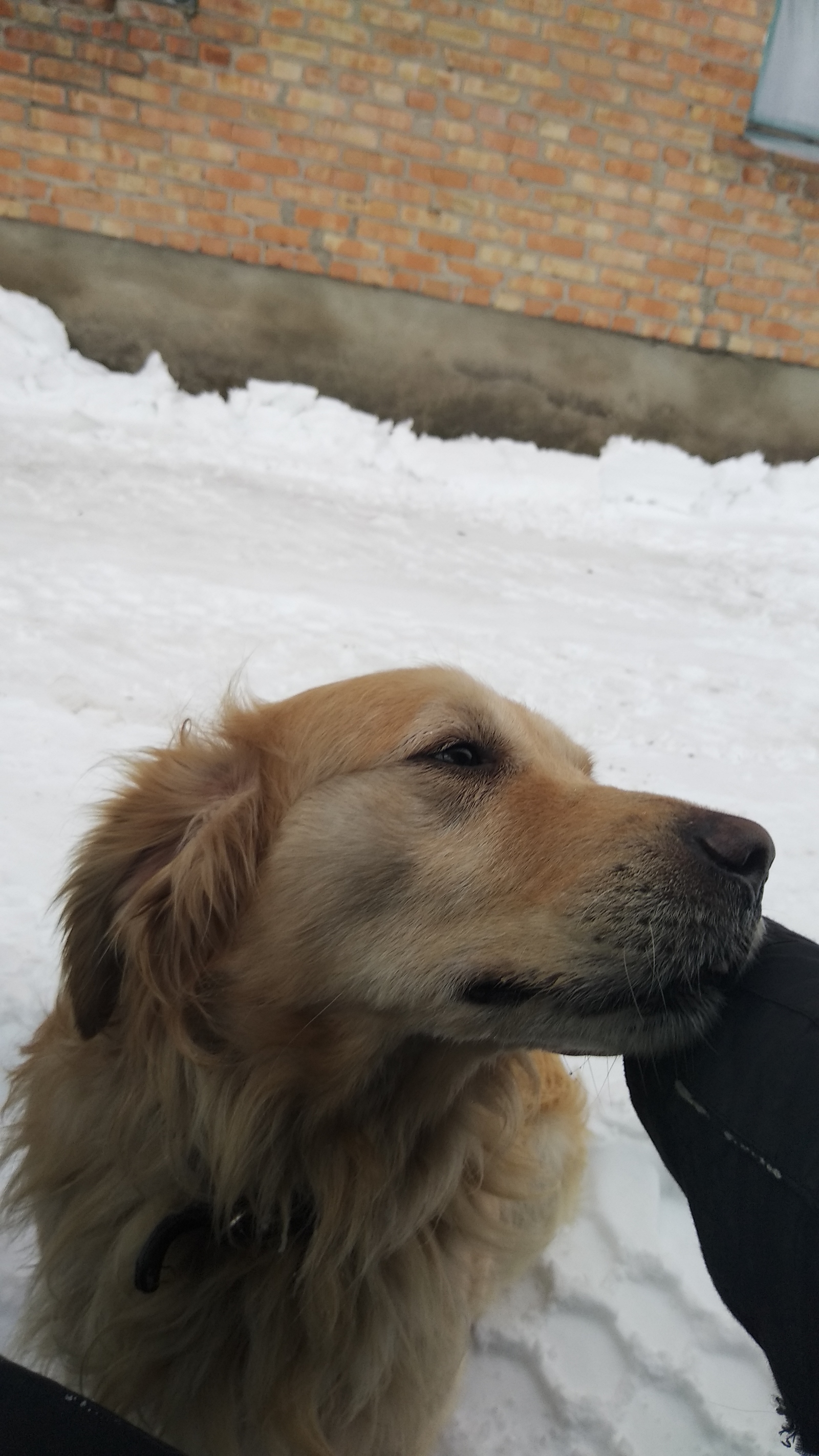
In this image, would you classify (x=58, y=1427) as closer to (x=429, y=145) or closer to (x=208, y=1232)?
(x=208, y=1232)

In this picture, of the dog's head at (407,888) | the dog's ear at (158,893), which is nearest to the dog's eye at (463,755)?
the dog's head at (407,888)

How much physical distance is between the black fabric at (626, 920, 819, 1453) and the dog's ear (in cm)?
70

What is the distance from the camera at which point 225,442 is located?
5.18 m

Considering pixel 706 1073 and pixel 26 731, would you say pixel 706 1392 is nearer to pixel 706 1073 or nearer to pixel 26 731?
pixel 706 1073

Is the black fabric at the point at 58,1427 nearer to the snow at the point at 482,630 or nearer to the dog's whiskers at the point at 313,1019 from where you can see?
the dog's whiskers at the point at 313,1019

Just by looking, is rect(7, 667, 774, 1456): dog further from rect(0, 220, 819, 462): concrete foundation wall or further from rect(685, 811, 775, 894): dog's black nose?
rect(0, 220, 819, 462): concrete foundation wall

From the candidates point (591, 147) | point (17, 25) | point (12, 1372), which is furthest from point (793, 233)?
point (12, 1372)

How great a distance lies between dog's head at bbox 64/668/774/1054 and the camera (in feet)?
4.18

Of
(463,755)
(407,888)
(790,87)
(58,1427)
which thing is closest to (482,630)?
(463,755)

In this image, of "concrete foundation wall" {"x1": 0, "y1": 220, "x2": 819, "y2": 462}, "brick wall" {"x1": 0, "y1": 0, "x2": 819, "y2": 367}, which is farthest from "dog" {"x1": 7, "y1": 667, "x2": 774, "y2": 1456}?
"brick wall" {"x1": 0, "y1": 0, "x2": 819, "y2": 367}

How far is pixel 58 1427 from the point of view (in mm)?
966

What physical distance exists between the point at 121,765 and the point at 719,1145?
1989 millimetres

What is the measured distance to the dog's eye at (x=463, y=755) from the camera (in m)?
1.54

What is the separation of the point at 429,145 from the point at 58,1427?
227 inches
